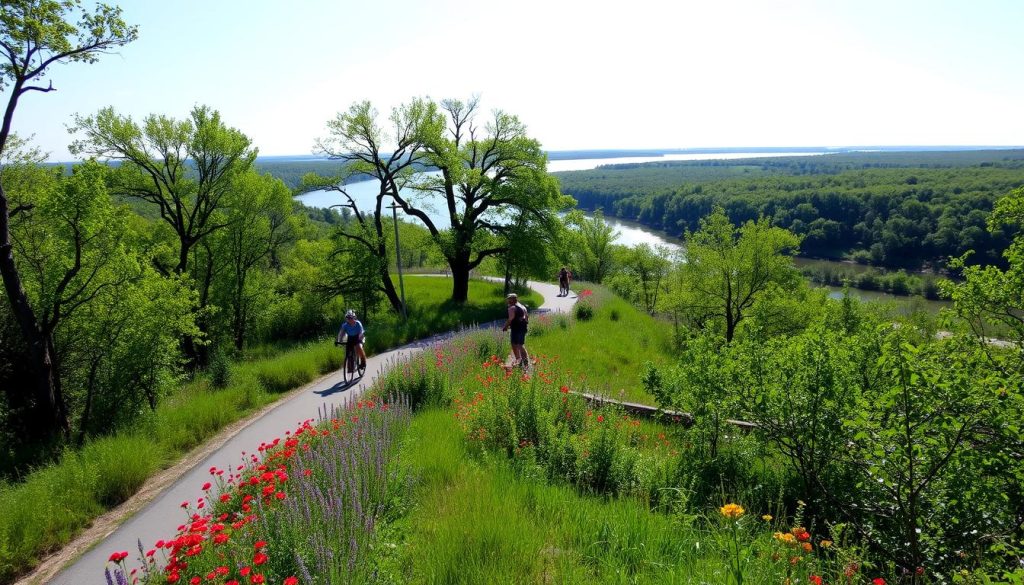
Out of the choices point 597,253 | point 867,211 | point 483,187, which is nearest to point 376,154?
point 483,187

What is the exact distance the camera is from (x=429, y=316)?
72.7 ft

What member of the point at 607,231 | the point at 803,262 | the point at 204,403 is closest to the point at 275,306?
the point at 204,403

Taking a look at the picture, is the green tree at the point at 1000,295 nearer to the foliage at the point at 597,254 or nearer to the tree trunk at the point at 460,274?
the tree trunk at the point at 460,274

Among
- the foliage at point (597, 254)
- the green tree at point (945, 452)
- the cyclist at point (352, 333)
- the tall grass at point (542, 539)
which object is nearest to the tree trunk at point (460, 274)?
the cyclist at point (352, 333)

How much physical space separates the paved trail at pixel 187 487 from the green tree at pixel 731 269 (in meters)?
20.0

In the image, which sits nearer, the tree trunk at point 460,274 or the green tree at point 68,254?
the green tree at point 68,254

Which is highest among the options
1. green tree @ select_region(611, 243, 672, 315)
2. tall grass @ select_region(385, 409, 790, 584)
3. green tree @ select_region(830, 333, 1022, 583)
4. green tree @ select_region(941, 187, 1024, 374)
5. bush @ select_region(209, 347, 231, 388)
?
green tree @ select_region(941, 187, 1024, 374)

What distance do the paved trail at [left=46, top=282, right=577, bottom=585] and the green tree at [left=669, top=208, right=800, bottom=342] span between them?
19980 millimetres

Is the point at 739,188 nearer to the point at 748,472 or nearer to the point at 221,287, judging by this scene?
the point at 221,287

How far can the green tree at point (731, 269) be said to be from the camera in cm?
2641

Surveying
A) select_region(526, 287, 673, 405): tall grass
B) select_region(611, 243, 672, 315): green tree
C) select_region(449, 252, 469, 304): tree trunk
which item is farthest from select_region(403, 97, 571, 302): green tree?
select_region(611, 243, 672, 315): green tree

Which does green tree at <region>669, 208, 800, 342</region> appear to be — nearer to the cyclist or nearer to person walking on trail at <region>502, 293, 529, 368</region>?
person walking on trail at <region>502, 293, 529, 368</region>

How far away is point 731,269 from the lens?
2680cm

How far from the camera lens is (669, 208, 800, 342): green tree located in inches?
1040
